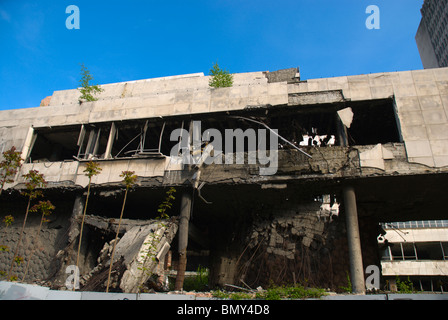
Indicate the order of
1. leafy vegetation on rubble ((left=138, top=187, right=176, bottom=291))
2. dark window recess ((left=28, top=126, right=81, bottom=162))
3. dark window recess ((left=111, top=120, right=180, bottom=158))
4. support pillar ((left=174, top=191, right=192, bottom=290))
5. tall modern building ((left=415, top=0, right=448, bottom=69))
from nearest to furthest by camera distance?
leafy vegetation on rubble ((left=138, top=187, right=176, bottom=291)) → support pillar ((left=174, top=191, right=192, bottom=290)) → dark window recess ((left=111, top=120, right=180, bottom=158)) → dark window recess ((left=28, top=126, right=81, bottom=162)) → tall modern building ((left=415, top=0, right=448, bottom=69))

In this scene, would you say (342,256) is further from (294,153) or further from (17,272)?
(17,272)

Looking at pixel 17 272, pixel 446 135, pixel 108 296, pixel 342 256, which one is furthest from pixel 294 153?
pixel 17 272

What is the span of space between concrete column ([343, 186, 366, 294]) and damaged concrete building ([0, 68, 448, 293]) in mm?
37

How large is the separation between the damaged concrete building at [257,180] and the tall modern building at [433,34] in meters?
64.7

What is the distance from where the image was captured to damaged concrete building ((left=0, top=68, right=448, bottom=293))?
11969mm

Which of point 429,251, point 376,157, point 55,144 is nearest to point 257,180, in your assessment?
point 376,157

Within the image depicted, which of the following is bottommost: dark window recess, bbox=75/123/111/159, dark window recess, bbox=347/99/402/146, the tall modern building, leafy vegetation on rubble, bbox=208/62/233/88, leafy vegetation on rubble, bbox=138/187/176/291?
leafy vegetation on rubble, bbox=138/187/176/291

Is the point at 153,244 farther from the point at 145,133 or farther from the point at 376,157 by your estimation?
the point at 376,157

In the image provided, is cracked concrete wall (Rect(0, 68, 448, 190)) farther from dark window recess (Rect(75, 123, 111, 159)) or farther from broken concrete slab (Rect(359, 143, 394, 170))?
broken concrete slab (Rect(359, 143, 394, 170))

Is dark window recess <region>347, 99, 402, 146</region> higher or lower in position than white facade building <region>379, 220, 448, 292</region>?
higher

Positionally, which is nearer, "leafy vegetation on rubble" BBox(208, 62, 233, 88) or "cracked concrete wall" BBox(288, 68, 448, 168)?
"cracked concrete wall" BBox(288, 68, 448, 168)

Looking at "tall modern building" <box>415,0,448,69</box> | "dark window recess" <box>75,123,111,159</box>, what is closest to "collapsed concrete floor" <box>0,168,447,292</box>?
"dark window recess" <box>75,123,111,159</box>

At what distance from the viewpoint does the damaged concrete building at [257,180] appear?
12.0 metres

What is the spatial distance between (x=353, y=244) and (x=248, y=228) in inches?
167
